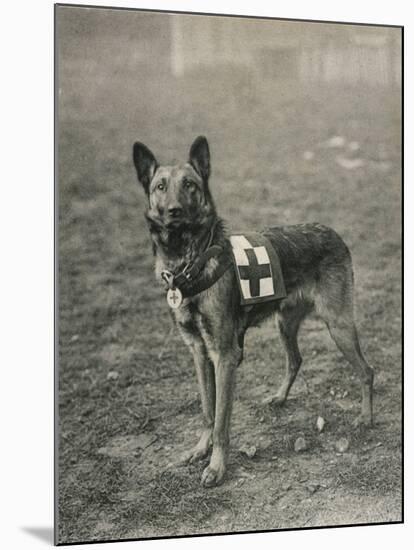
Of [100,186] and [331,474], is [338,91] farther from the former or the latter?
[331,474]

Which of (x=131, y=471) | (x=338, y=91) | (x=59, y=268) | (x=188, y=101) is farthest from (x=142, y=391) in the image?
(x=338, y=91)

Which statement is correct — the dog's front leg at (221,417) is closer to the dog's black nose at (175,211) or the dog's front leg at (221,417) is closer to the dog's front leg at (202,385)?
the dog's front leg at (202,385)

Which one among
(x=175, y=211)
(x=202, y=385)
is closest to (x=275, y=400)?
(x=202, y=385)

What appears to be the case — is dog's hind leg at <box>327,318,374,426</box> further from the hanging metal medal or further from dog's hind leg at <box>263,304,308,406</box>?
the hanging metal medal

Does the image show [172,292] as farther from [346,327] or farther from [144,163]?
[346,327]

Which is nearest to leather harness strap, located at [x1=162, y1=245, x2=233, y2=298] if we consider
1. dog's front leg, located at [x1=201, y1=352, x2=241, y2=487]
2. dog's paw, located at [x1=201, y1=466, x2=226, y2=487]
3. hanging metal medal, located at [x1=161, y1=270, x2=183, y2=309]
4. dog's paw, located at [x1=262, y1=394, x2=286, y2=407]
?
hanging metal medal, located at [x1=161, y1=270, x2=183, y2=309]

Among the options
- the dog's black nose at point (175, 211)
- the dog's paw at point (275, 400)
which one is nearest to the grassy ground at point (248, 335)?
the dog's paw at point (275, 400)
